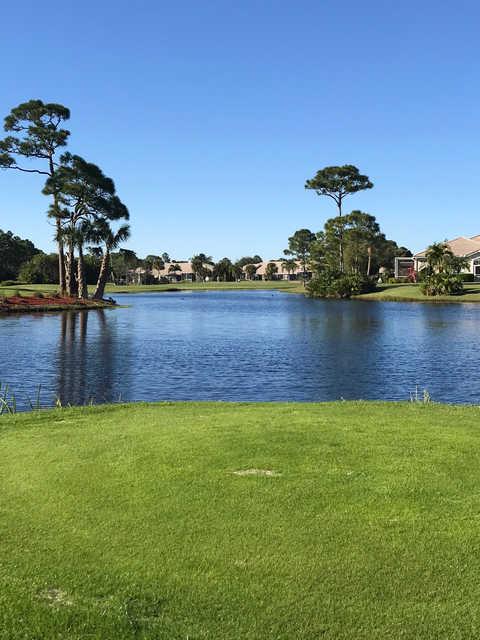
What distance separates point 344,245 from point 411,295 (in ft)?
124

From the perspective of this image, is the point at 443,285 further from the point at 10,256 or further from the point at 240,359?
the point at 10,256

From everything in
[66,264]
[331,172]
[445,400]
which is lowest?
[445,400]

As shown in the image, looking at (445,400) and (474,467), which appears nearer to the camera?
(474,467)

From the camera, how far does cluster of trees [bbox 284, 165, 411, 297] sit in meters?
107

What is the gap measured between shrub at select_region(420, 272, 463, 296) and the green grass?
1.21 metres

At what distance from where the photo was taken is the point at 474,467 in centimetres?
846

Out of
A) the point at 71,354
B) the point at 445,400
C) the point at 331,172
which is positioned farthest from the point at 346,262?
the point at 445,400

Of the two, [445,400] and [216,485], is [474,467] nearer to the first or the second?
[216,485]

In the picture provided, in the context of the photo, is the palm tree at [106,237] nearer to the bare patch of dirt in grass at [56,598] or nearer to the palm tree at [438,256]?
the palm tree at [438,256]

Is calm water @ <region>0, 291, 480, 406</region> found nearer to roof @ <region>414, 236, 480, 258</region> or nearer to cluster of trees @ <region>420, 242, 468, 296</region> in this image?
cluster of trees @ <region>420, 242, 468, 296</region>

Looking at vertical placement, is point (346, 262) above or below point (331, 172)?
below

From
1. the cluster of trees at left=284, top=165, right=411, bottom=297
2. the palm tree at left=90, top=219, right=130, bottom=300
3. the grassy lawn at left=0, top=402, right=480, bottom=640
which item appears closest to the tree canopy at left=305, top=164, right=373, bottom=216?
the cluster of trees at left=284, top=165, right=411, bottom=297

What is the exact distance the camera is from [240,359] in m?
32.1

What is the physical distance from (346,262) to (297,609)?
429 feet
